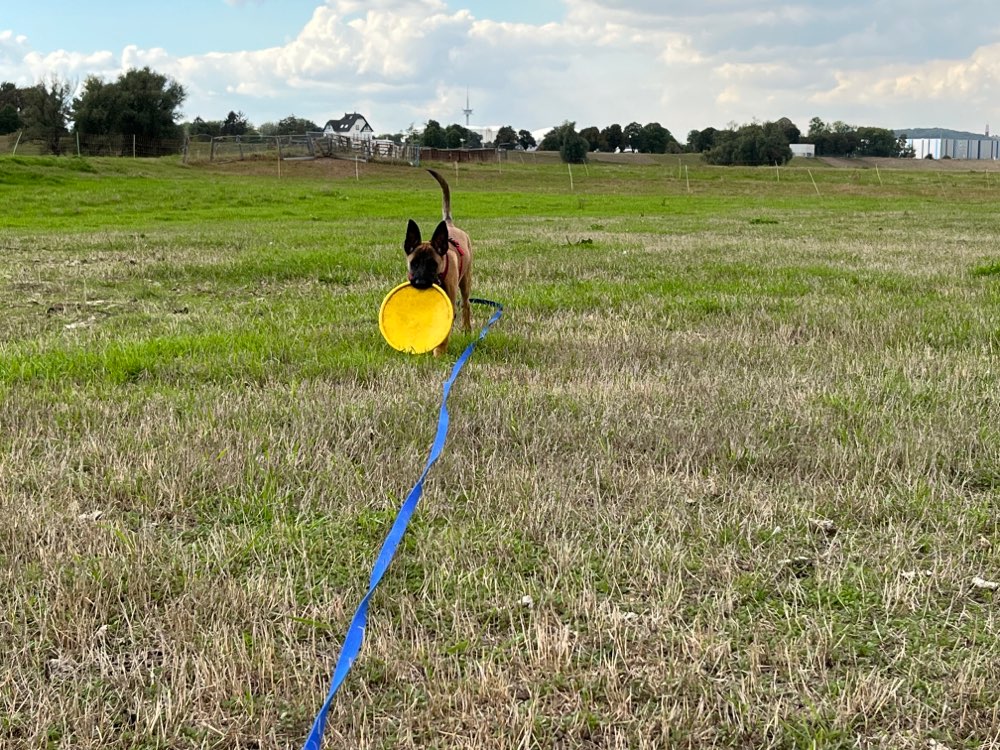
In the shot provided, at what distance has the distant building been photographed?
159 meters

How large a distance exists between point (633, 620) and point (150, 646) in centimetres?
145

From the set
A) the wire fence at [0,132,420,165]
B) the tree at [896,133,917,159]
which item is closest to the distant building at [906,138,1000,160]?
the tree at [896,133,917,159]

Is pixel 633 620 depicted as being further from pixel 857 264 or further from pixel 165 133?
pixel 165 133

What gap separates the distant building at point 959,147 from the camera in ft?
521

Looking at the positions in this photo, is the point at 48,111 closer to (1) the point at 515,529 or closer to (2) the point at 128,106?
(2) the point at 128,106

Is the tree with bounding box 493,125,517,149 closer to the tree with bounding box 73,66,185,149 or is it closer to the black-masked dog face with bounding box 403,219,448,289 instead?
the tree with bounding box 73,66,185,149

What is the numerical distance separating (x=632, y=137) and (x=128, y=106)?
86.0m

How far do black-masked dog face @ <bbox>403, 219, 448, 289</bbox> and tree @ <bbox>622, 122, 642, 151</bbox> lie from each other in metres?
127

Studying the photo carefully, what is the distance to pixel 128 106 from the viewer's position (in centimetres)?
5775

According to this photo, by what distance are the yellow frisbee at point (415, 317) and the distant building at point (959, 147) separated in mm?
165458

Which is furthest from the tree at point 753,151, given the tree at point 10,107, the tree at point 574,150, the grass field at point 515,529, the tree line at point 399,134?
the grass field at point 515,529

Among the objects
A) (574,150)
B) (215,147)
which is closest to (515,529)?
(215,147)

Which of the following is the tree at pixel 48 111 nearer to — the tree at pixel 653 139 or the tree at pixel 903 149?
the tree at pixel 653 139

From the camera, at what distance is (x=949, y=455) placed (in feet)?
13.0
